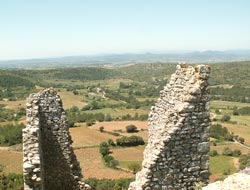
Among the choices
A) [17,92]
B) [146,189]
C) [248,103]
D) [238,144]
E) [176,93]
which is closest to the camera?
[146,189]

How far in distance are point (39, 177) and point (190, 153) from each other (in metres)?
3.72

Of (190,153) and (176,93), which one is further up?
(176,93)

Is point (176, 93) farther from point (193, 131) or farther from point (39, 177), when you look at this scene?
point (39, 177)

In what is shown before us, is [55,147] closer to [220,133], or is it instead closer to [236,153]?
[236,153]

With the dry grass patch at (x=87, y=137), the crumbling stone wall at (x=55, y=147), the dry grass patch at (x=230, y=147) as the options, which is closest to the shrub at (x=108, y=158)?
the dry grass patch at (x=87, y=137)

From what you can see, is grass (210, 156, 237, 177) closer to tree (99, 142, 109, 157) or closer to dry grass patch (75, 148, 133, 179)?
dry grass patch (75, 148, 133, 179)

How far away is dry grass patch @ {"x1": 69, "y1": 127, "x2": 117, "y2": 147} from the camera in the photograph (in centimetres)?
9951

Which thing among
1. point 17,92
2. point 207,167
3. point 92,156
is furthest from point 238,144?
point 17,92

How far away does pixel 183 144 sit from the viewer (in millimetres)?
8570

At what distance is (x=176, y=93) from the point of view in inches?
358

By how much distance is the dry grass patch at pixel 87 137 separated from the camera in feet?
326

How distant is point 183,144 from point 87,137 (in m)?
96.4

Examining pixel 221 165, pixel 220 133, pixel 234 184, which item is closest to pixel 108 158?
pixel 221 165

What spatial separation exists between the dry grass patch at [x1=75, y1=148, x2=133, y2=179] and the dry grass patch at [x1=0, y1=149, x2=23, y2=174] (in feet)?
43.5
